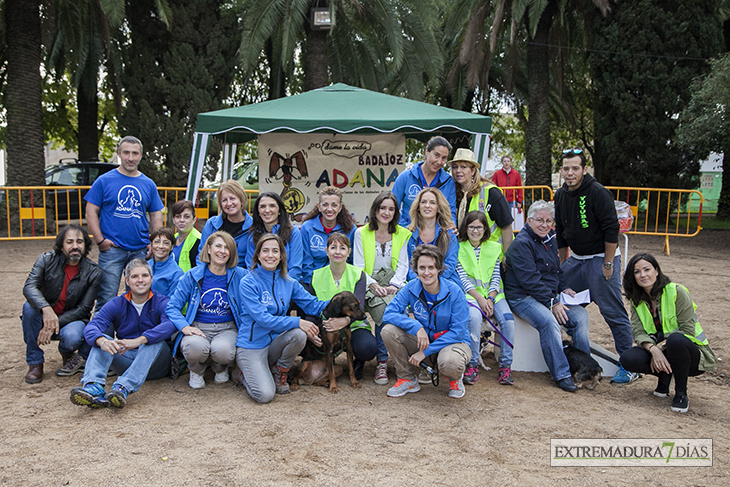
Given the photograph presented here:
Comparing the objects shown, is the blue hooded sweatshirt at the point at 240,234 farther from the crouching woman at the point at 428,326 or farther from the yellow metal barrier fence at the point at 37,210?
the yellow metal barrier fence at the point at 37,210

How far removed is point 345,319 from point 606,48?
14377 mm

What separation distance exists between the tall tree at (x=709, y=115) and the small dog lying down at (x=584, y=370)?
411 inches

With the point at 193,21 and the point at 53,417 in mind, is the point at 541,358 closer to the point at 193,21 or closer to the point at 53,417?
the point at 53,417

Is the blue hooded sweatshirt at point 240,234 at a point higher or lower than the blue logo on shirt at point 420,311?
higher

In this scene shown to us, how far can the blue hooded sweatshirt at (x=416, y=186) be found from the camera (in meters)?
5.57

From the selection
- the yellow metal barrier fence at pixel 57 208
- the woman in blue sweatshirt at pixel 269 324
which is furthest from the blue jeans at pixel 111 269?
the yellow metal barrier fence at pixel 57 208

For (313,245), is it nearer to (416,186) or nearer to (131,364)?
(416,186)

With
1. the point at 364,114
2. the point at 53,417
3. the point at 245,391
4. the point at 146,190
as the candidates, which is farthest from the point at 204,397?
the point at 364,114

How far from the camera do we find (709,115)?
13.0 meters

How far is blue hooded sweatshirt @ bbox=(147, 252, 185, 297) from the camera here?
492 centimetres

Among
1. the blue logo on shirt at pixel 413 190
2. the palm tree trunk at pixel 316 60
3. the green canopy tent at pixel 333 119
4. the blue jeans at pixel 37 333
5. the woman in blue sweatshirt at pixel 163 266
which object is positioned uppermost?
the palm tree trunk at pixel 316 60

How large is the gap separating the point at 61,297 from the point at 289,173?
3.76 meters

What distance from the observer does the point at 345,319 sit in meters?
4.45

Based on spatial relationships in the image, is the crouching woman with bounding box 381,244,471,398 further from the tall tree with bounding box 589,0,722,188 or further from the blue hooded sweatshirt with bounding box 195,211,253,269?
the tall tree with bounding box 589,0,722,188
